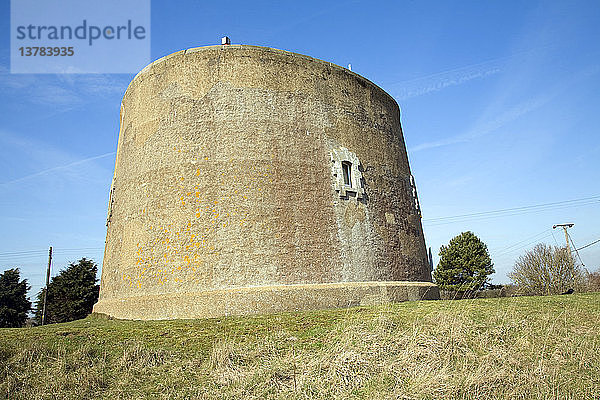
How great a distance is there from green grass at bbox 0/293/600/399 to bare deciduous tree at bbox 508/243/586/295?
20088 mm

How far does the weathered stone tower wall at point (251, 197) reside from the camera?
34.0 ft

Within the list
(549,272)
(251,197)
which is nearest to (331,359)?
(251,197)

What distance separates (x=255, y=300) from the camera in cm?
971

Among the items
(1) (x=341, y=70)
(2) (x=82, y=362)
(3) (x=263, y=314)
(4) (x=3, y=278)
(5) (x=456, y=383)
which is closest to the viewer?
(5) (x=456, y=383)

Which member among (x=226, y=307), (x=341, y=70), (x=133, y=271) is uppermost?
(x=341, y=70)

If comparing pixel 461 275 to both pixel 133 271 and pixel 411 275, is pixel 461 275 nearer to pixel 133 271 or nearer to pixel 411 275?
pixel 411 275

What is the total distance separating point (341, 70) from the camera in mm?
13164

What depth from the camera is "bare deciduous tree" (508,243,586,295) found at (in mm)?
25344

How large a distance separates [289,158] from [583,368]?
308 inches

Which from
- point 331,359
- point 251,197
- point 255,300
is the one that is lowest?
point 331,359

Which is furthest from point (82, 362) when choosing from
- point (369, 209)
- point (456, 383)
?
point (369, 209)

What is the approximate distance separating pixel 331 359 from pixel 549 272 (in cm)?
2649

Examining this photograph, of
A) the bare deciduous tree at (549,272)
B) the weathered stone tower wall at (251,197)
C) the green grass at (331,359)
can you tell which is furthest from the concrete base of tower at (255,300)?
the bare deciduous tree at (549,272)

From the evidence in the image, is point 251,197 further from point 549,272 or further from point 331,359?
point 549,272
